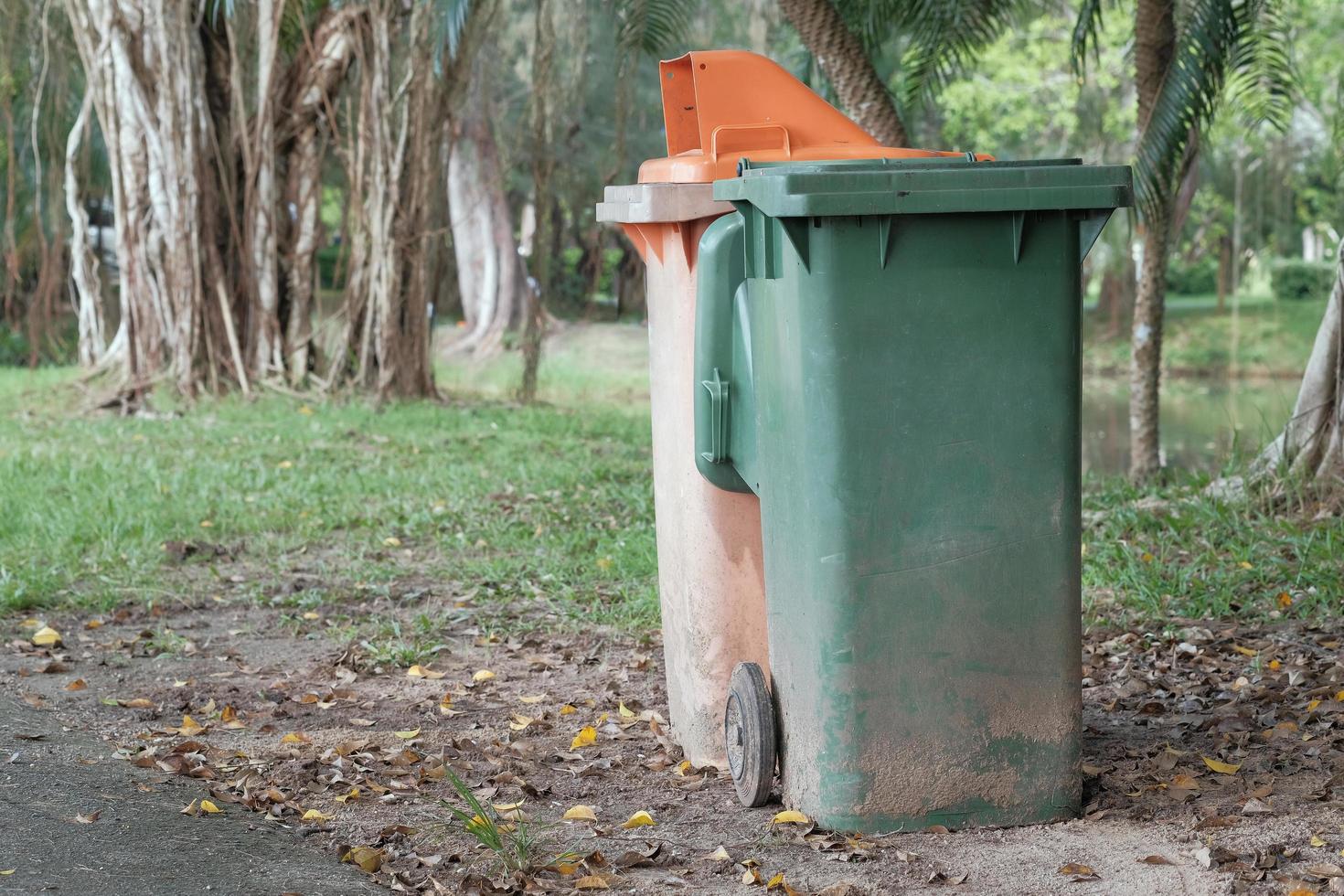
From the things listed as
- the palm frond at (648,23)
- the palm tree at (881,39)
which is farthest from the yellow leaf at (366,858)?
the palm frond at (648,23)

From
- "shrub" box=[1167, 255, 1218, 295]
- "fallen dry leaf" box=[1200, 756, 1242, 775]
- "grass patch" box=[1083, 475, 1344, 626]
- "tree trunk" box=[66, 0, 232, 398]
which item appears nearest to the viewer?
"fallen dry leaf" box=[1200, 756, 1242, 775]

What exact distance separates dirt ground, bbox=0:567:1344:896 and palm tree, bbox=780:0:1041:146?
15.7 ft

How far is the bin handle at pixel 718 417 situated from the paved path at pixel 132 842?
1.32m

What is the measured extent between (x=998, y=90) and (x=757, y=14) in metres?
7.53

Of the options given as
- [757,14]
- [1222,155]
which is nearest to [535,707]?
[757,14]

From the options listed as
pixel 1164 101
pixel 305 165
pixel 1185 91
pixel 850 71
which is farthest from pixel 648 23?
pixel 1185 91

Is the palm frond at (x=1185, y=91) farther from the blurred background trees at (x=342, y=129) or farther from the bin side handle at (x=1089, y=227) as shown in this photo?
the bin side handle at (x=1089, y=227)

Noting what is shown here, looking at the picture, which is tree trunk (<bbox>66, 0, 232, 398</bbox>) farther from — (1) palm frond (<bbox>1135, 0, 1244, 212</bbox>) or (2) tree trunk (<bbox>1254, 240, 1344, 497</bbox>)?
(2) tree trunk (<bbox>1254, 240, 1344, 497</bbox>)

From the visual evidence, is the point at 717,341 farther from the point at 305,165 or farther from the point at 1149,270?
the point at 305,165

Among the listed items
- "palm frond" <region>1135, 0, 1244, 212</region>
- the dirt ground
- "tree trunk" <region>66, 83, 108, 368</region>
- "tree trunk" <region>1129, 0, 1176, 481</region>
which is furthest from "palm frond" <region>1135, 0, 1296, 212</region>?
"tree trunk" <region>66, 83, 108, 368</region>

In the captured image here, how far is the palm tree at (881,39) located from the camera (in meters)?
9.19

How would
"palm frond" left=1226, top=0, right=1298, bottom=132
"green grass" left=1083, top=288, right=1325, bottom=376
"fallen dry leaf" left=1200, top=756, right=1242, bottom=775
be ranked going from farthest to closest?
"green grass" left=1083, top=288, right=1325, bottom=376 < "palm frond" left=1226, top=0, right=1298, bottom=132 < "fallen dry leaf" left=1200, top=756, right=1242, bottom=775

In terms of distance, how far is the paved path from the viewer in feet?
9.77

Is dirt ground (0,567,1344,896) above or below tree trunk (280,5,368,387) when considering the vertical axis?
below
